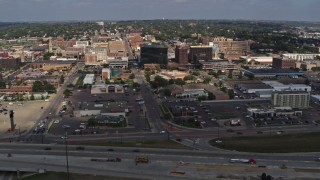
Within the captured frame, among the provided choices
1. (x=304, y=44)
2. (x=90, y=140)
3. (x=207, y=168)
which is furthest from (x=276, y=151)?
(x=304, y=44)

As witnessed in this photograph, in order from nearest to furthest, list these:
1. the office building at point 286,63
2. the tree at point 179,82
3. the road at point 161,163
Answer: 1. the road at point 161,163
2. the tree at point 179,82
3. the office building at point 286,63

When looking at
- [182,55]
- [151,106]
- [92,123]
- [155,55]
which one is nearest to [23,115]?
[92,123]

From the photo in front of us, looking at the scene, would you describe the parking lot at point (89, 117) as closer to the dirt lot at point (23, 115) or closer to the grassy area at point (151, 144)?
the dirt lot at point (23, 115)

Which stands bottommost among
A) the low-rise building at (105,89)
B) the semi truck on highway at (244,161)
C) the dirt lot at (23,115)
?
the dirt lot at (23,115)

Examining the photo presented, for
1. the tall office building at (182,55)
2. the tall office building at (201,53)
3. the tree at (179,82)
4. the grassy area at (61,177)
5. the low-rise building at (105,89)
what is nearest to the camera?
the grassy area at (61,177)

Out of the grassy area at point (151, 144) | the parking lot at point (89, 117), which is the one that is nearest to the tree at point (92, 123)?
the parking lot at point (89, 117)
